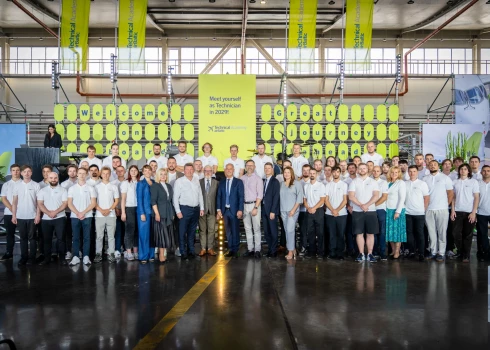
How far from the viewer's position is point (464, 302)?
15.6ft

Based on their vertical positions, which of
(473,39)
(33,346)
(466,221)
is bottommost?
(33,346)

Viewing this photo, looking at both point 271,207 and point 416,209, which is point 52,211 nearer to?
point 271,207

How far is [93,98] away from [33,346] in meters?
17.7

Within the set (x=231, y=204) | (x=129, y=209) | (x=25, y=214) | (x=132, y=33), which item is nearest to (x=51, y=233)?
(x=25, y=214)

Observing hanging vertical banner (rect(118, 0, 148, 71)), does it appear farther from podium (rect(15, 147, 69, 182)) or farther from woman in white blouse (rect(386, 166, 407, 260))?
woman in white blouse (rect(386, 166, 407, 260))

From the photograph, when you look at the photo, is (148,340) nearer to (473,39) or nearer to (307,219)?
(307,219)

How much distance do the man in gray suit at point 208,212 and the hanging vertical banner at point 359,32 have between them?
701 centimetres

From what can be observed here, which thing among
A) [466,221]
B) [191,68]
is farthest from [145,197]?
[191,68]

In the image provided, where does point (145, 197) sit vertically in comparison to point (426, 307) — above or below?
above

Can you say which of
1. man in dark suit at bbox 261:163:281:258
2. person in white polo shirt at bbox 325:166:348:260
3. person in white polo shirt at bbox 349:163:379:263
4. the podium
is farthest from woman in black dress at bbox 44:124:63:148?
person in white polo shirt at bbox 349:163:379:263

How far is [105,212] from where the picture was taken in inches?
272

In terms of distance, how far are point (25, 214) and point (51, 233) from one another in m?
0.52

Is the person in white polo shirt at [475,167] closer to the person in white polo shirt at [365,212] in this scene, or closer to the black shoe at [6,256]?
the person in white polo shirt at [365,212]

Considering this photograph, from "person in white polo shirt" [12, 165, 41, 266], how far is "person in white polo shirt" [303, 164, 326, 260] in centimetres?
443
